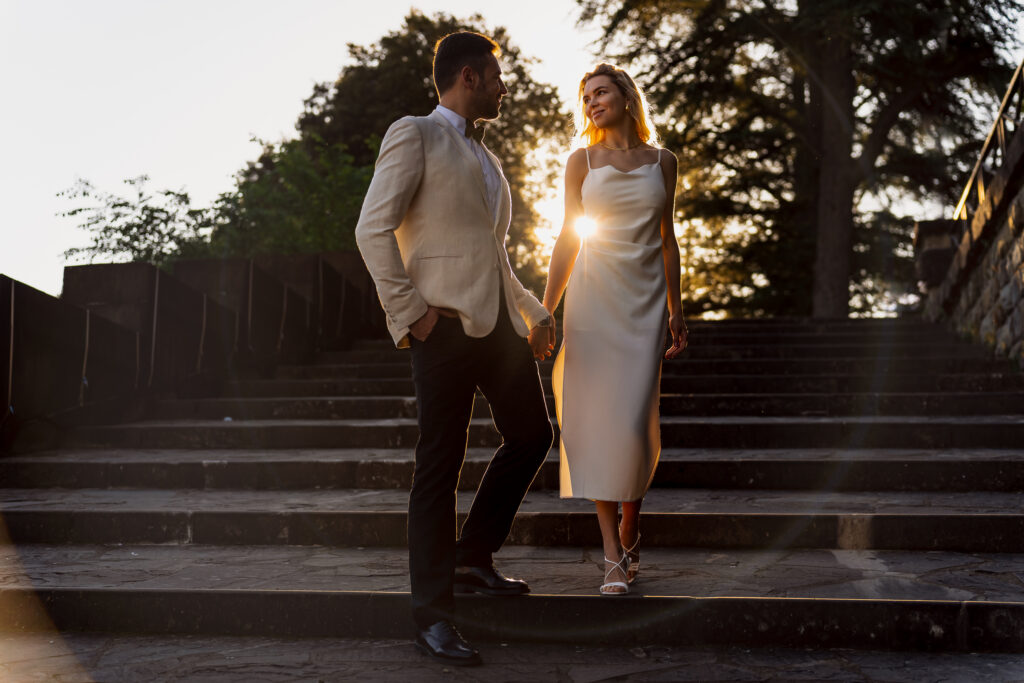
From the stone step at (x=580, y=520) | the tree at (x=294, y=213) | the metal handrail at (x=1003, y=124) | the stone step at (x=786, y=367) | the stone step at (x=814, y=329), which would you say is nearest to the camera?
the stone step at (x=580, y=520)

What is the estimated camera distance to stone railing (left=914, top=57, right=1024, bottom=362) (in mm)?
7027

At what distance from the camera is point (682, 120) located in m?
16.6

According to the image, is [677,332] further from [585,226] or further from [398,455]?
[398,455]

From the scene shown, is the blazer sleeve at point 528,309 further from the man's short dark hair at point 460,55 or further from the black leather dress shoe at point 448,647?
the black leather dress shoe at point 448,647

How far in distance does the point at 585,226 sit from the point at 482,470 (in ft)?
6.55

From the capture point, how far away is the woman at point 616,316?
3561 mm

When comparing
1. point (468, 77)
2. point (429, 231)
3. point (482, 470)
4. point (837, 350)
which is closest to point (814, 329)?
point (837, 350)

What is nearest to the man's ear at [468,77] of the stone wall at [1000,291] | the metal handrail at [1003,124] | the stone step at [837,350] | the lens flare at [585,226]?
the lens flare at [585,226]

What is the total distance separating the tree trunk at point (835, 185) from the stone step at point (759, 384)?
372 inches

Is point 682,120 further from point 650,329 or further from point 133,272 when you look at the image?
point 650,329

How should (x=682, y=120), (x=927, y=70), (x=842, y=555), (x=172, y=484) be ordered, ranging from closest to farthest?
(x=842, y=555) → (x=172, y=484) → (x=927, y=70) → (x=682, y=120)

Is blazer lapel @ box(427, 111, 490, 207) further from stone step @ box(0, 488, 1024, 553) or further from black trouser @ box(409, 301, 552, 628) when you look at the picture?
stone step @ box(0, 488, 1024, 553)

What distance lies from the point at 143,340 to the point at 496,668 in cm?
513

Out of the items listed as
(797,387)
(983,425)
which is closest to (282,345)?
(797,387)
